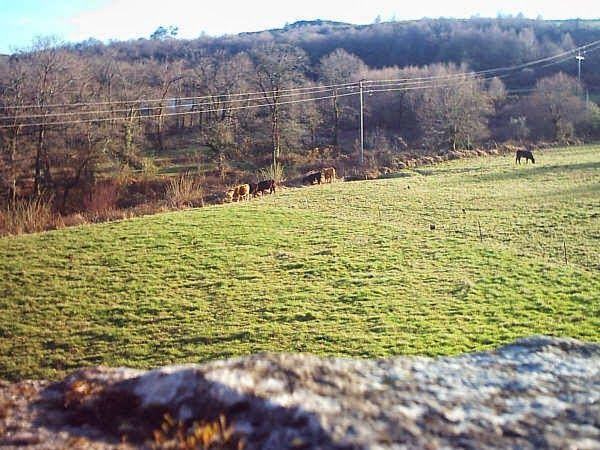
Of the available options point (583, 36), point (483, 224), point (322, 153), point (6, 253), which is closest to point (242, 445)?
point (6, 253)

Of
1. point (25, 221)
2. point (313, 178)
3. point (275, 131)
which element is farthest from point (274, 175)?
point (25, 221)

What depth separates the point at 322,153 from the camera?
48.8 meters

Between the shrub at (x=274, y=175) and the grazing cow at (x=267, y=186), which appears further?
the shrub at (x=274, y=175)

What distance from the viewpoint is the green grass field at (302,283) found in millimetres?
9109

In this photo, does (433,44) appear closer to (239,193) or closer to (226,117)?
(226,117)

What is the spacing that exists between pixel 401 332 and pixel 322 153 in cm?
4023

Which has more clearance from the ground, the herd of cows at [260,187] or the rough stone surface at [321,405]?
the rough stone surface at [321,405]

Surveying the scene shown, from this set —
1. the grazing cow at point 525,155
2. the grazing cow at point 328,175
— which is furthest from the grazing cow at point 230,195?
the grazing cow at point 525,155

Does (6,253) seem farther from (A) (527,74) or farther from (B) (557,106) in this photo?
(A) (527,74)

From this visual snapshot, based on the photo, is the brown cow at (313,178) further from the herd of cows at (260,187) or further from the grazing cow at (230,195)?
the grazing cow at (230,195)

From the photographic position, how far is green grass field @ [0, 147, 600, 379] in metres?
9.11

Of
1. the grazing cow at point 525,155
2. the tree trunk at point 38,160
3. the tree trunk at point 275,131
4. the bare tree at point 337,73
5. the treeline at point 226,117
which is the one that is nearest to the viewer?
the grazing cow at point 525,155

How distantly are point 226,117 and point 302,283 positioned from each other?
1438 inches

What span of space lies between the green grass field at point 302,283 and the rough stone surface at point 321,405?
6087mm
